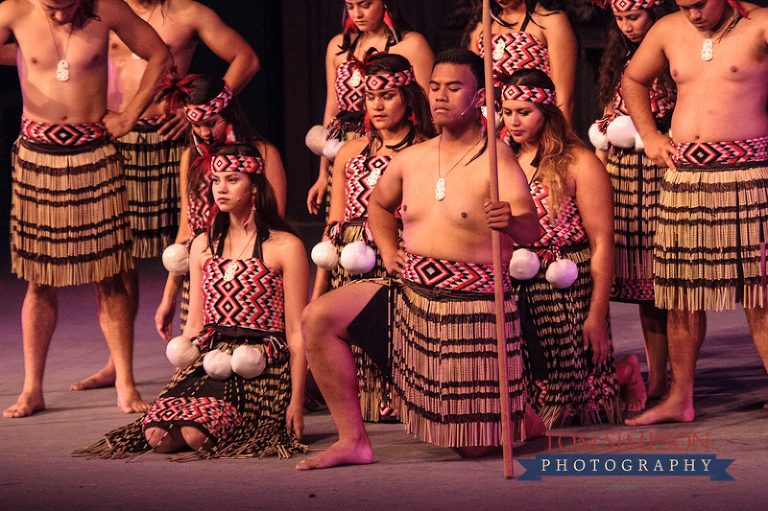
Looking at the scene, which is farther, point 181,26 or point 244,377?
point 181,26

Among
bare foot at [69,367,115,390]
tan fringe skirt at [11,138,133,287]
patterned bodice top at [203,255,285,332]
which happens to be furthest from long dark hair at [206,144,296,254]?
bare foot at [69,367,115,390]

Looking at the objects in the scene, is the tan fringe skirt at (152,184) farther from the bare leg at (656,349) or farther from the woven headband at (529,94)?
the bare leg at (656,349)

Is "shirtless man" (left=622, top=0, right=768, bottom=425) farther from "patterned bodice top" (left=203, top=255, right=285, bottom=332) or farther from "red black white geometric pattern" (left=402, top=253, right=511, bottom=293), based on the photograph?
"patterned bodice top" (left=203, top=255, right=285, bottom=332)

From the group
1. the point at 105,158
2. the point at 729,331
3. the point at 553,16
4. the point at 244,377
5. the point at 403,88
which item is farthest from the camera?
the point at 729,331

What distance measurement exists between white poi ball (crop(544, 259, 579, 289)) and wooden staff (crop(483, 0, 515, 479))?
0.59 m

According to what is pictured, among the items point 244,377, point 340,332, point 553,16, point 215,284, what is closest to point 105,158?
point 215,284

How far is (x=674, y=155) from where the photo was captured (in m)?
4.02

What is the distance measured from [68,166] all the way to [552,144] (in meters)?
1.77

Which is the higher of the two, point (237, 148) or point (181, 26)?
point (181, 26)

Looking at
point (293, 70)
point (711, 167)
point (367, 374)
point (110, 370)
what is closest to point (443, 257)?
point (367, 374)

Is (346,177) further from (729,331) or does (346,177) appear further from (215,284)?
(729,331)

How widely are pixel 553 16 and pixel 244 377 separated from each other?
1960 mm

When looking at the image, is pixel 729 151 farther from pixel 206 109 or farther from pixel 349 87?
pixel 206 109

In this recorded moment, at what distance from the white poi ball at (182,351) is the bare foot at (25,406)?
0.79 meters
